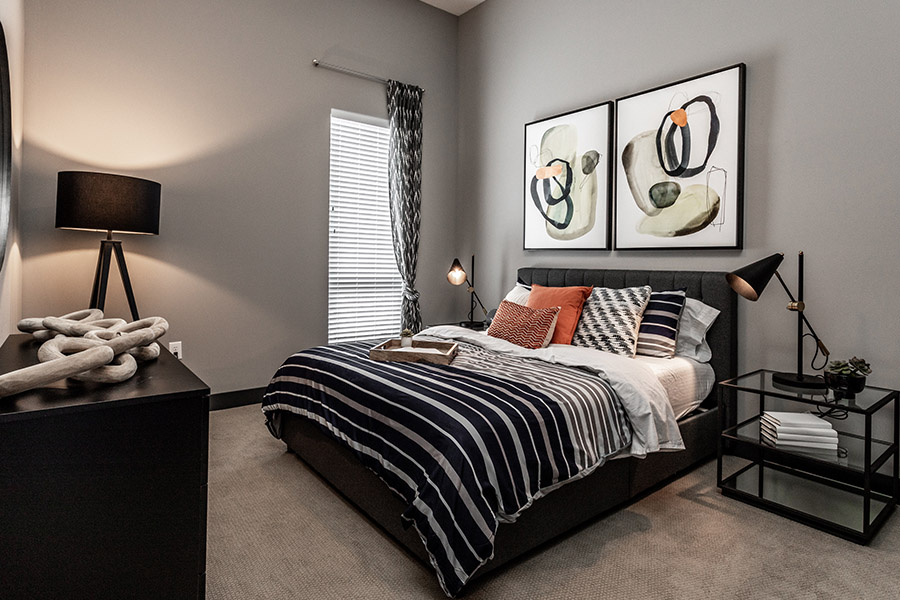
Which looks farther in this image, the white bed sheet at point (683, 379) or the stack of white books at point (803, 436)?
the white bed sheet at point (683, 379)

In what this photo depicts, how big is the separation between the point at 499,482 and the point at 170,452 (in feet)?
3.22

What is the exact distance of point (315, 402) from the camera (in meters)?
2.45

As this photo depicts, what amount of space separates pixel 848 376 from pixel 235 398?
12.2 ft

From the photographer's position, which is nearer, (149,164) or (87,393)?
(87,393)

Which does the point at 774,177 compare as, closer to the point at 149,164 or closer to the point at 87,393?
the point at 87,393

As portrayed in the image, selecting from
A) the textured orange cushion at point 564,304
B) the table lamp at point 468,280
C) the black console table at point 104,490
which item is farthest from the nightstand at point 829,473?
the black console table at point 104,490

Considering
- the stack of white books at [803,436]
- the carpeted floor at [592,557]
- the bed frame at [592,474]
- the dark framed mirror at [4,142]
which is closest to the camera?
the carpeted floor at [592,557]

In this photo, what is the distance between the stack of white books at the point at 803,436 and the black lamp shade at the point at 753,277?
59 cm

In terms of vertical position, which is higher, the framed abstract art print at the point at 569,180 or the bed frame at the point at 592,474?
the framed abstract art print at the point at 569,180

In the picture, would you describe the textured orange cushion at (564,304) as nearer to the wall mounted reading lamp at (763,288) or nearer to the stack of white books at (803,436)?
the wall mounted reading lamp at (763,288)

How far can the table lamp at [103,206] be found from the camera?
267 centimetres

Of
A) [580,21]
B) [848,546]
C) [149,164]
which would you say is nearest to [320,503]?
[848,546]

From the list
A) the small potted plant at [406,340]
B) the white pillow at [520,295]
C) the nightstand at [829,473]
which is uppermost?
the white pillow at [520,295]

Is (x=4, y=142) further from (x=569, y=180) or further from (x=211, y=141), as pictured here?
(x=569, y=180)
